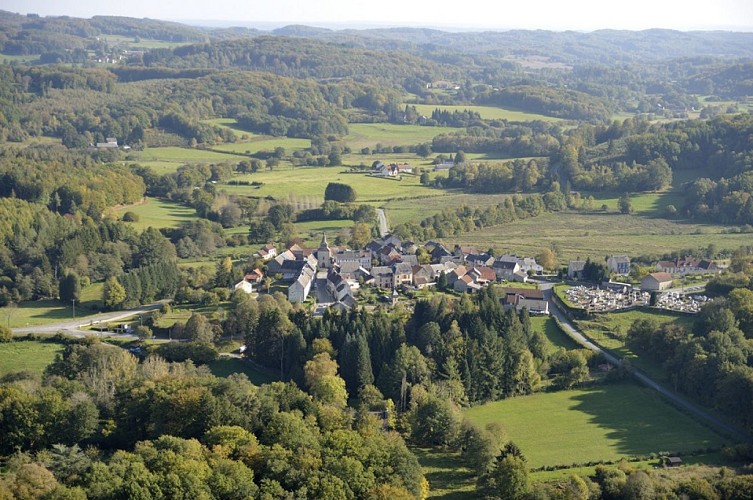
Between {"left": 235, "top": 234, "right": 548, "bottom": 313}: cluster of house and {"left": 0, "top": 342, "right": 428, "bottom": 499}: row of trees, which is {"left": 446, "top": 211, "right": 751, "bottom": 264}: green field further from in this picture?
{"left": 0, "top": 342, "right": 428, "bottom": 499}: row of trees

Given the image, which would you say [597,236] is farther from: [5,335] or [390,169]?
[5,335]

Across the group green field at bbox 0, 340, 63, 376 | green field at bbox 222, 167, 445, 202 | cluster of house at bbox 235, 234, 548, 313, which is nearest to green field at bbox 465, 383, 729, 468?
cluster of house at bbox 235, 234, 548, 313

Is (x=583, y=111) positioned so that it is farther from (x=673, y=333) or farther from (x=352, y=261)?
(x=673, y=333)

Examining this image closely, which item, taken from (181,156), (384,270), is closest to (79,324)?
(384,270)

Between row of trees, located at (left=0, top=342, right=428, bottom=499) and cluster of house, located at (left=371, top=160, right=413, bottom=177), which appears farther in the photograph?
cluster of house, located at (left=371, top=160, right=413, bottom=177)

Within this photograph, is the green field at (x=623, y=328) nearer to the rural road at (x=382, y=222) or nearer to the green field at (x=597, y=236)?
the green field at (x=597, y=236)
